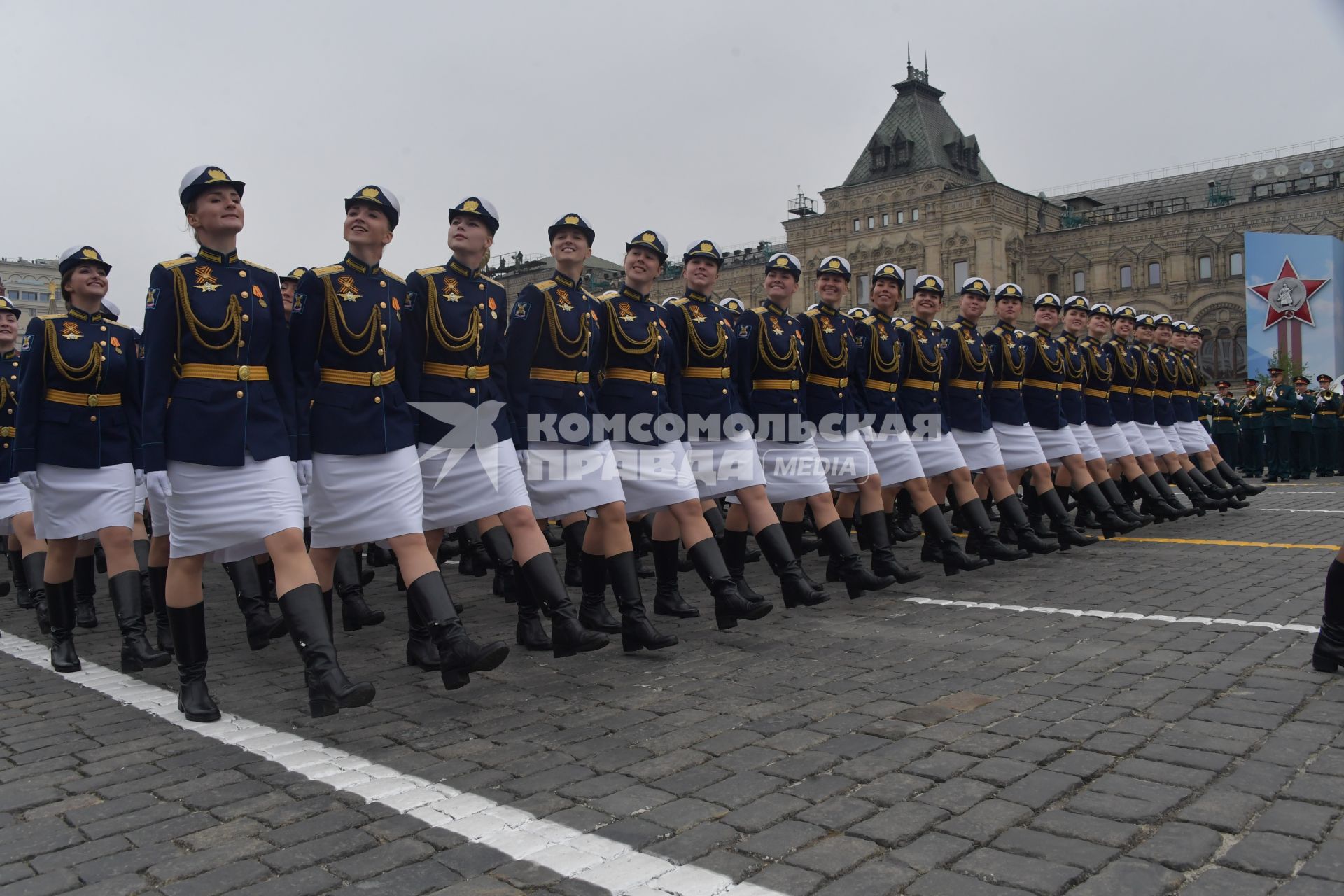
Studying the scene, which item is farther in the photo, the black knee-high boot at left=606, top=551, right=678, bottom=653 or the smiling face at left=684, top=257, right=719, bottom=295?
the smiling face at left=684, top=257, right=719, bottom=295

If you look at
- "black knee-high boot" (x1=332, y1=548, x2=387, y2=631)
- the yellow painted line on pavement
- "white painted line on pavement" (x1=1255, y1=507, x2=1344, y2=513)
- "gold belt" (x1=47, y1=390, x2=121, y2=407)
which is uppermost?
"gold belt" (x1=47, y1=390, x2=121, y2=407)

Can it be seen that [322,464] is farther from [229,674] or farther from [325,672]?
[229,674]

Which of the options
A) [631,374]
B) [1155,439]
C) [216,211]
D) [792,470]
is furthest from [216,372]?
[1155,439]

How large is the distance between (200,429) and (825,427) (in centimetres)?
449

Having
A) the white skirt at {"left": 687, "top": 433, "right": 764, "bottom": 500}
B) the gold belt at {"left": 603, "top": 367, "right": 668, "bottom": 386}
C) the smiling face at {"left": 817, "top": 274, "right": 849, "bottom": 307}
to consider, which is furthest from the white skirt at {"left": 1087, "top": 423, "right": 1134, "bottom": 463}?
the gold belt at {"left": 603, "top": 367, "right": 668, "bottom": 386}

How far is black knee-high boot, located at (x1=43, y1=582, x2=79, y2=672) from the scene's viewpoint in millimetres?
6137

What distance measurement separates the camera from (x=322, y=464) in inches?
199

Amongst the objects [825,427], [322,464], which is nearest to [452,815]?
[322,464]

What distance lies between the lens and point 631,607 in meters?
5.69

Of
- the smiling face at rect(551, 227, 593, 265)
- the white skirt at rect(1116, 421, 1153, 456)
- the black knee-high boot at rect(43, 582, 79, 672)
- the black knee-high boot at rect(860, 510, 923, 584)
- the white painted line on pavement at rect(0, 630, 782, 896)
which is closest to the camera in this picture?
the white painted line on pavement at rect(0, 630, 782, 896)

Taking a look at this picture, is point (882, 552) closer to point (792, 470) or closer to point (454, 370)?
point (792, 470)

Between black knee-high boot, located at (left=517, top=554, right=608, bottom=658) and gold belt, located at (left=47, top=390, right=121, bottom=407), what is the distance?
3.04 meters

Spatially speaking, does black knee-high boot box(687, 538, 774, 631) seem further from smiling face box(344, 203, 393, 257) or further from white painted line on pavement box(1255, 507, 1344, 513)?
white painted line on pavement box(1255, 507, 1344, 513)

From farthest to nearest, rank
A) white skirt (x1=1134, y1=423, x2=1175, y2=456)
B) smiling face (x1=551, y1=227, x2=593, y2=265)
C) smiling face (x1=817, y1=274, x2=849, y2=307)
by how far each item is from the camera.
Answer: white skirt (x1=1134, y1=423, x2=1175, y2=456), smiling face (x1=817, y1=274, x2=849, y2=307), smiling face (x1=551, y1=227, x2=593, y2=265)
